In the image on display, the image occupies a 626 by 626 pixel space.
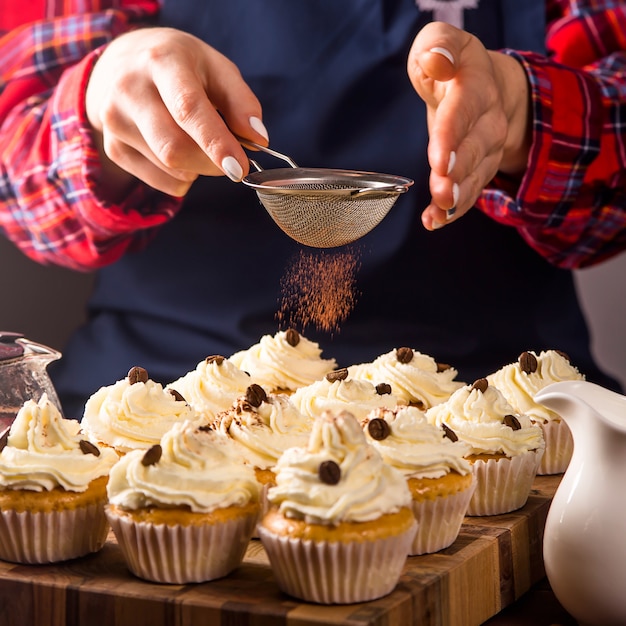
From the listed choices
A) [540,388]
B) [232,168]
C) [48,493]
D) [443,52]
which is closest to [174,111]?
[232,168]

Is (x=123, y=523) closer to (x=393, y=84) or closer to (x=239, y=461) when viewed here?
(x=239, y=461)

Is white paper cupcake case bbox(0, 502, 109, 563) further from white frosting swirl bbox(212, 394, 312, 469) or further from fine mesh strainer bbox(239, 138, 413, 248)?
fine mesh strainer bbox(239, 138, 413, 248)

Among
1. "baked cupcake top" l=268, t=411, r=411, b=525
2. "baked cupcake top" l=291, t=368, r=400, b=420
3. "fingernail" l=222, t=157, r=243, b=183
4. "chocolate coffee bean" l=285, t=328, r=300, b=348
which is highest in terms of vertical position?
"fingernail" l=222, t=157, r=243, b=183

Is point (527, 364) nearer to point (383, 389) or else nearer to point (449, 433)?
point (383, 389)

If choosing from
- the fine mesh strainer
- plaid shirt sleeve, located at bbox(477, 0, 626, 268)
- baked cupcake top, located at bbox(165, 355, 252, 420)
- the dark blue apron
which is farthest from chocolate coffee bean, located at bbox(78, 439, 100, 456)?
plaid shirt sleeve, located at bbox(477, 0, 626, 268)

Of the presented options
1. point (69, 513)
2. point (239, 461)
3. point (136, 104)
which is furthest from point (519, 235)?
point (69, 513)
